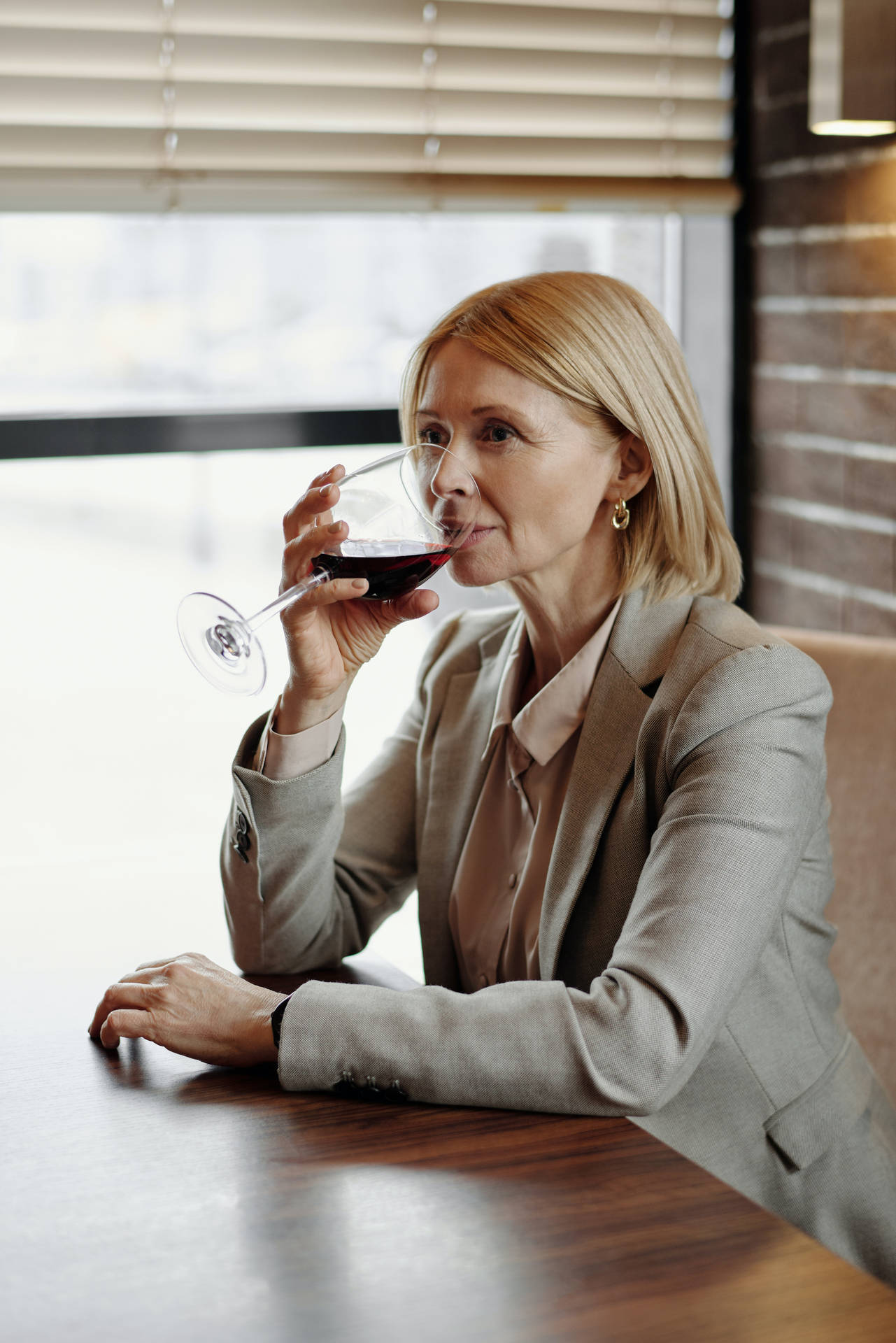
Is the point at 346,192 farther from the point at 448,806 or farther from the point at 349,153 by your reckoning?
the point at 448,806

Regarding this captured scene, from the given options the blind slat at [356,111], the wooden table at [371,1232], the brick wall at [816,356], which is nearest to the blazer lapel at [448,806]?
the wooden table at [371,1232]

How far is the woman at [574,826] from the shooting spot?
1074 millimetres

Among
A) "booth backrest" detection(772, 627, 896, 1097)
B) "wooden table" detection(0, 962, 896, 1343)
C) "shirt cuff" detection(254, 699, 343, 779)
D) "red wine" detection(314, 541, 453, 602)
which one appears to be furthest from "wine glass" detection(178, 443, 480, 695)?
"booth backrest" detection(772, 627, 896, 1097)

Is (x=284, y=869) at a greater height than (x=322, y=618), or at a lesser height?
lesser

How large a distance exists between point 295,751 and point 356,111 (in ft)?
4.37

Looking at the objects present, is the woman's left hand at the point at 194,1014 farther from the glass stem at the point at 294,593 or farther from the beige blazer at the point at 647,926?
the glass stem at the point at 294,593

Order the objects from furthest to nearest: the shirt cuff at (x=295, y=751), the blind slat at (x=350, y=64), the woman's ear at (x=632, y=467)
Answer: the blind slat at (x=350, y=64), the woman's ear at (x=632, y=467), the shirt cuff at (x=295, y=751)

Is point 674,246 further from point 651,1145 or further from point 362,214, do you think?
point 651,1145

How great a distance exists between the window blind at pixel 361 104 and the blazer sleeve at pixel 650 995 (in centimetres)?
139

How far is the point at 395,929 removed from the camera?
8.79 feet

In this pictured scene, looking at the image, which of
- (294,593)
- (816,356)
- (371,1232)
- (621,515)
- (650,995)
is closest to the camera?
(371,1232)

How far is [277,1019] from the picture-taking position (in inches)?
42.6

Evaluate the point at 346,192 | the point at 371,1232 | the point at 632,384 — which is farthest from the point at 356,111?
the point at 371,1232

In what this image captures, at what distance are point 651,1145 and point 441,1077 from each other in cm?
16
